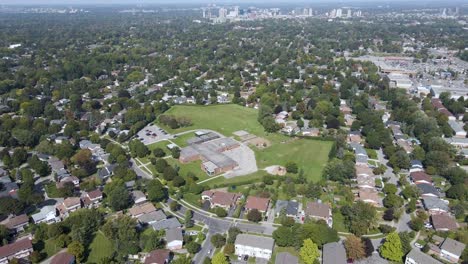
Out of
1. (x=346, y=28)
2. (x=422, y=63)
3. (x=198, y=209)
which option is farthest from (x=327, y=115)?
(x=346, y=28)

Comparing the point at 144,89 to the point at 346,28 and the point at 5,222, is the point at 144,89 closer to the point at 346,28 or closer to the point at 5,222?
the point at 5,222

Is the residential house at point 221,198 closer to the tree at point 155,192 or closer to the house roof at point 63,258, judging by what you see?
the tree at point 155,192

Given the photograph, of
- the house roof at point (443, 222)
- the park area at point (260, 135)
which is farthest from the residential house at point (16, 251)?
the house roof at point (443, 222)

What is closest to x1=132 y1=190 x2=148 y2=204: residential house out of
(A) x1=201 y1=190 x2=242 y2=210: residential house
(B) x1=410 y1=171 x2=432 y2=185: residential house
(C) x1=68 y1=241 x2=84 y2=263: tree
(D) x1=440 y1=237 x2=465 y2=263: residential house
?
(A) x1=201 y1=190 x2=242 y2=210: residential house

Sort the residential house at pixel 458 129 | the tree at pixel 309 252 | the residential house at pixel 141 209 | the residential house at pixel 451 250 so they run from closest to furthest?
the tree at pixel 309 252 < the residential house at pixel 451 250 < the residential house at pixel 141 209 < the residential house at pixel 458 129

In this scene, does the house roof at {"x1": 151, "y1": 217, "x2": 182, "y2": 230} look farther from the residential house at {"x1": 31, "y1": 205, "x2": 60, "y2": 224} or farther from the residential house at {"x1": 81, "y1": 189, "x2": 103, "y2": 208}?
the residential house at {"x1": 31, "y1": 205, "x2": 60, "y2": 224}

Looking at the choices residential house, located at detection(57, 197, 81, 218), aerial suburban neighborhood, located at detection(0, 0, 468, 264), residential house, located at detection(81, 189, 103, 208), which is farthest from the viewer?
residential house, located at detection(81, 189, 103, 208)
